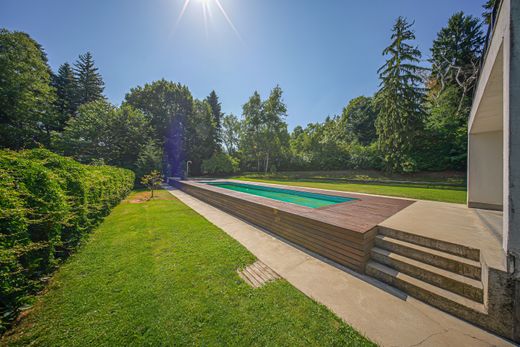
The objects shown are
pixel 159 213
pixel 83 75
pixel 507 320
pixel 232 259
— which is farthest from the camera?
pixel 83 75

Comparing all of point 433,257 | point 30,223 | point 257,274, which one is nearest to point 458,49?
point 433,257

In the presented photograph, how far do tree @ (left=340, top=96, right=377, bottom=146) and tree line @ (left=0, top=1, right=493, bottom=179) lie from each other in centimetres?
15

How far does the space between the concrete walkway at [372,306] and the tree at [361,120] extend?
24.9 meters

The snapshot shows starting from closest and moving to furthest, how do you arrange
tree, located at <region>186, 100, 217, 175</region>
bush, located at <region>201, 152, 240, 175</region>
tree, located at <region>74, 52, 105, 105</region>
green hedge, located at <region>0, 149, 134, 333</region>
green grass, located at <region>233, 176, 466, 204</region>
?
green hedge, located at <region>0, 149, 134, 333</region>
green grass, located at <region>233, 176, 466, 204</region>
tree, located at <region>74, 52, 105, 105</region>
bush, located at <region>201, 152, 240, 175</region>
tree, located at <region>186, 100, 217, 175</region>

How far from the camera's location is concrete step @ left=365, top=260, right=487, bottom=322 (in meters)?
1.88

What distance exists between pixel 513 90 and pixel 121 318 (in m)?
4.67

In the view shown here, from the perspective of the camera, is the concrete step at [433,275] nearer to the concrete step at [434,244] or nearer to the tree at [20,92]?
the concrete step at [434,244]

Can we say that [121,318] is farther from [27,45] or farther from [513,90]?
[27,45]

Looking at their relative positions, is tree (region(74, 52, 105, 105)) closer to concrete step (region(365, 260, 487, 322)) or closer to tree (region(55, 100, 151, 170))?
tree (region(55, 100, 151, 170))

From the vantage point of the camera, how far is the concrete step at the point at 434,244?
90.1 inches

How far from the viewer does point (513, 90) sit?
5.17 ft

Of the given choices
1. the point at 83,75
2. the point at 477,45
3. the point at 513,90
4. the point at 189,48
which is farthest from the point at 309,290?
the point at 83,75

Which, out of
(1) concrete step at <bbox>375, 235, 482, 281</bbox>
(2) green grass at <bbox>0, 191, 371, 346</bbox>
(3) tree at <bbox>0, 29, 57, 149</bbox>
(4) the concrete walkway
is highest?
(3) tree at <bbox>0, 29, 57, 149</bbox>

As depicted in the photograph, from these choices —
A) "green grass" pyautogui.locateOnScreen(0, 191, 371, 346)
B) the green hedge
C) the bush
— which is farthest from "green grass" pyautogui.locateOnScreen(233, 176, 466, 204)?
the bush
